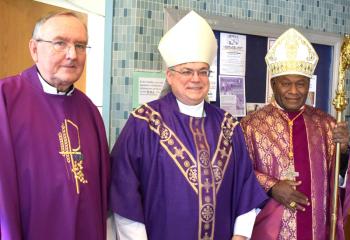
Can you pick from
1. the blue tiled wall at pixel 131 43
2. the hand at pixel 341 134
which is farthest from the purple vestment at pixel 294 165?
the blue tiled wall at pixel 131 43

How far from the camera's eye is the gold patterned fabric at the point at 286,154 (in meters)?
2.52

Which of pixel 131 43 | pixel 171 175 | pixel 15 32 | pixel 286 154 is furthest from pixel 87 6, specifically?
pixel 171 175

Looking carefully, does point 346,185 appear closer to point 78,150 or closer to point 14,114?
point 78,150

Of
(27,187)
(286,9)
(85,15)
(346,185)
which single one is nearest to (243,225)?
(346,185)

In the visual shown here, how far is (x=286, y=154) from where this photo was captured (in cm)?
254

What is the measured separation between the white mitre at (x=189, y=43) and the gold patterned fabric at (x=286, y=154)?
20.7 inches

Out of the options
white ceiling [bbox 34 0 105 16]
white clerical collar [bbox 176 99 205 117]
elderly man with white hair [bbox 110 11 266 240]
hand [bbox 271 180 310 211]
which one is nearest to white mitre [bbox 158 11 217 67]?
elderly man with white hair [bbox 110 11 266 240]

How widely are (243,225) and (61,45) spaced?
3.86ft

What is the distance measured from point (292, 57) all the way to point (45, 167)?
1.41 m

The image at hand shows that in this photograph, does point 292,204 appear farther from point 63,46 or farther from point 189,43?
point 63,46

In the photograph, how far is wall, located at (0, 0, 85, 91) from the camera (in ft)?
11.1

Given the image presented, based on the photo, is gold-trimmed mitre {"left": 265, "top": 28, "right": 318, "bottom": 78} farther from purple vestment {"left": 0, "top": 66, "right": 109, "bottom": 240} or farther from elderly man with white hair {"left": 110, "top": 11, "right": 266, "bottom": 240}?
purple vestment {"left": 0, "top": 66, "right": 109, "bottom": 240}

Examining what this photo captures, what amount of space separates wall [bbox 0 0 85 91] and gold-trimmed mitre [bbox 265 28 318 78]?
182 cm

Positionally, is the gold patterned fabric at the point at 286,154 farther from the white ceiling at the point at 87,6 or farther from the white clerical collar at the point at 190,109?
the white ceiling at the point at 87,6
